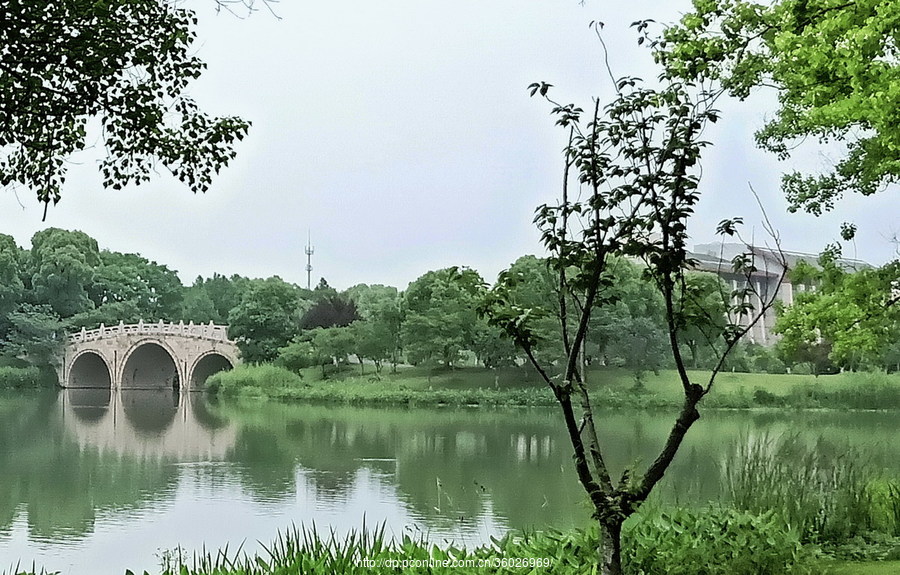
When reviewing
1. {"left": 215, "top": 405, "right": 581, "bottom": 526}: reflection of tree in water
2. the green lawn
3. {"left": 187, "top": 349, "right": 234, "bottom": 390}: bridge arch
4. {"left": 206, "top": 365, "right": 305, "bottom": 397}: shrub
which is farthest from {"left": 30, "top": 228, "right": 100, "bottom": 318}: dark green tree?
the green lawn

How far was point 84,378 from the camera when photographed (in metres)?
14.7

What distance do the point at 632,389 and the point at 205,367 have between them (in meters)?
8.11

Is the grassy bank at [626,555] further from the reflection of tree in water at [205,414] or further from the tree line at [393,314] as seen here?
the reflection of tree in water at [205,414]

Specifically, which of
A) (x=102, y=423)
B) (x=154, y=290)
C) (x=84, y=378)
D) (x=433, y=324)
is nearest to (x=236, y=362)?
(x=154, y=290)

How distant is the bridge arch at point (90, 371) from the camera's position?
1352 centimetres

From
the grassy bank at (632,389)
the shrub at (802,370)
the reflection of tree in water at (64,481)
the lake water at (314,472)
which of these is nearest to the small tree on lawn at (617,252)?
the lake water at (314,472)

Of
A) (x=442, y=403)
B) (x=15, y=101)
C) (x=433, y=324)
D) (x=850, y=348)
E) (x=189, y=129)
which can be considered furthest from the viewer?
(x=442, y=403)

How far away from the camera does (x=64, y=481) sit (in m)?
6.12

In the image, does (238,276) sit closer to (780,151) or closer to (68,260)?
(68,260)

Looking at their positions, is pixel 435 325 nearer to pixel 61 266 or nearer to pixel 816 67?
pixel 61 266

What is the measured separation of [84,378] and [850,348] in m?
13.6

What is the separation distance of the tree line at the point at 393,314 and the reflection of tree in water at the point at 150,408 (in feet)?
3.96

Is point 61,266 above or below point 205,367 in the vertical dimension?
above

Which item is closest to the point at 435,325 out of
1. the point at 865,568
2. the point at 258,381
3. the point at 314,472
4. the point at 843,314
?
the point at 314,472
